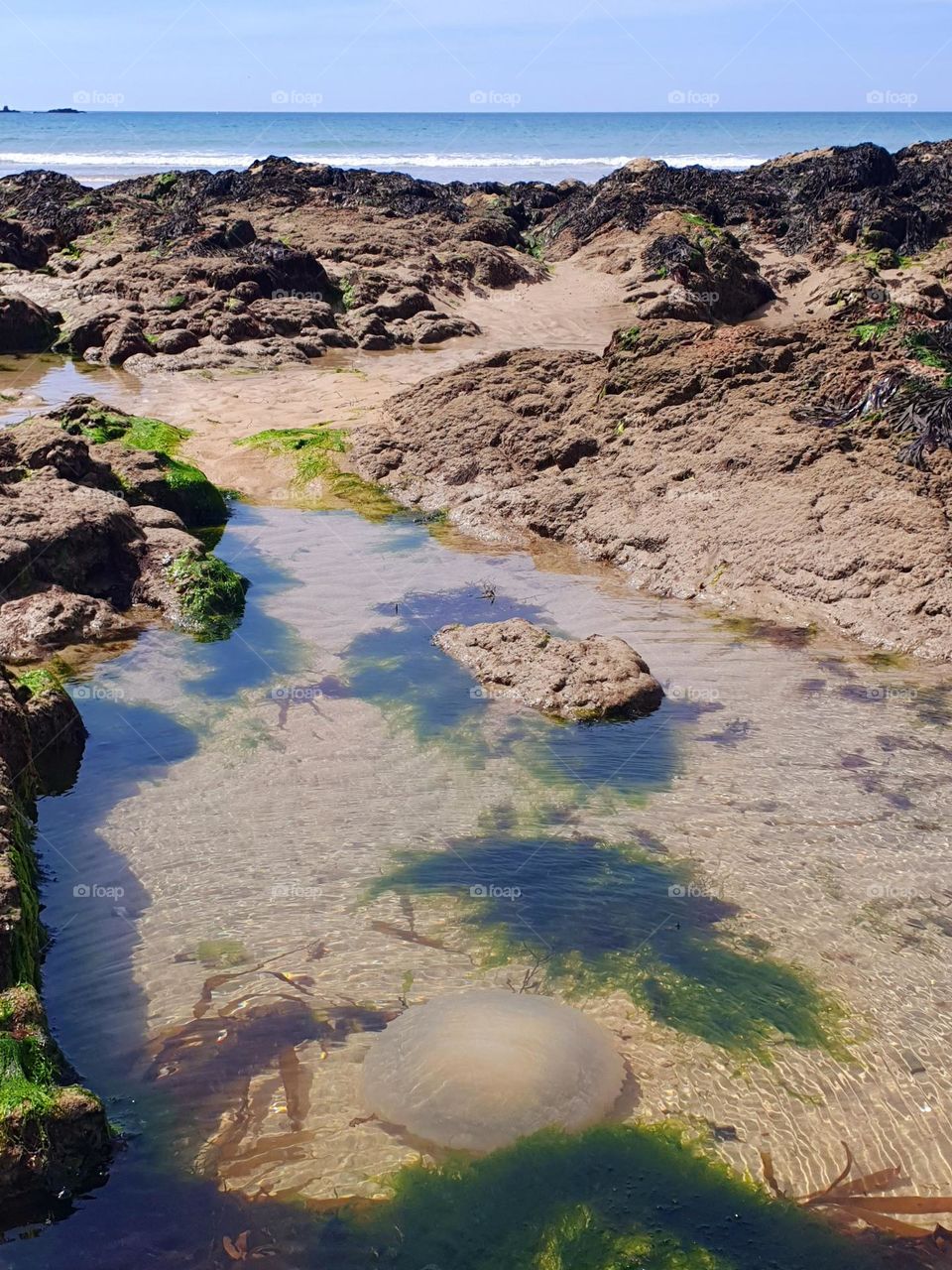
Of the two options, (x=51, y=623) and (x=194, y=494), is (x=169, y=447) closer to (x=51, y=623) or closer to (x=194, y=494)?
(x=194, y=494)

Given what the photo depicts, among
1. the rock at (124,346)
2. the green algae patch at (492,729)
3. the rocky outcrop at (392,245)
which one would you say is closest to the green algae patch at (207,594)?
the green algae patch at (492,729)

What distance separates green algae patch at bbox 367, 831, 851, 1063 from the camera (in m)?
4.54

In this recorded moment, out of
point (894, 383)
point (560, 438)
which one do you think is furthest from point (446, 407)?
point (894, 383)

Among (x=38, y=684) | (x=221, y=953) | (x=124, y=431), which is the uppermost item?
(x=124, y=431)

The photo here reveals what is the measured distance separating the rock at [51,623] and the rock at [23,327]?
462 inches

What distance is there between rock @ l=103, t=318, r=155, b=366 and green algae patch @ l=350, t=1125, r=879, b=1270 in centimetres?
1564

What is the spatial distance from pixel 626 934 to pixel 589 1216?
1.57 metres

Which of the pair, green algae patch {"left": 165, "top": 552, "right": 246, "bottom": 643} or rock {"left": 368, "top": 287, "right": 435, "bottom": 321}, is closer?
green algae patch {"left": 165, "top": 552, "right": 246, "bottom": 643}

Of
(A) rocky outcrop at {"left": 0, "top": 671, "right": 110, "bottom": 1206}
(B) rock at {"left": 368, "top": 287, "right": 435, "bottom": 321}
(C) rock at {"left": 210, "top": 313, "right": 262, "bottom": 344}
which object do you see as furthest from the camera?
(B) rock at {"left": 368, "top": 287, "right": 435, "bottom": 321}

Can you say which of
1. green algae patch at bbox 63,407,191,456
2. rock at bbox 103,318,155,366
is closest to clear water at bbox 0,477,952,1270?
green algae patch at bbox 63,407,191,456

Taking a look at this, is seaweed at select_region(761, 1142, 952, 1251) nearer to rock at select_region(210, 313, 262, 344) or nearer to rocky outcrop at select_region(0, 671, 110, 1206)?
rocky outcrop at select_region(0, 671, 110, 1206)

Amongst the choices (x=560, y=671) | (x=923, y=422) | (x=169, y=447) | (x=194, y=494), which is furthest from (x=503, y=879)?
(x=169, y=447)

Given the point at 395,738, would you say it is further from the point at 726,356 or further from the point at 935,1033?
the point at 726,356

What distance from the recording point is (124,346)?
17172 millimetres
